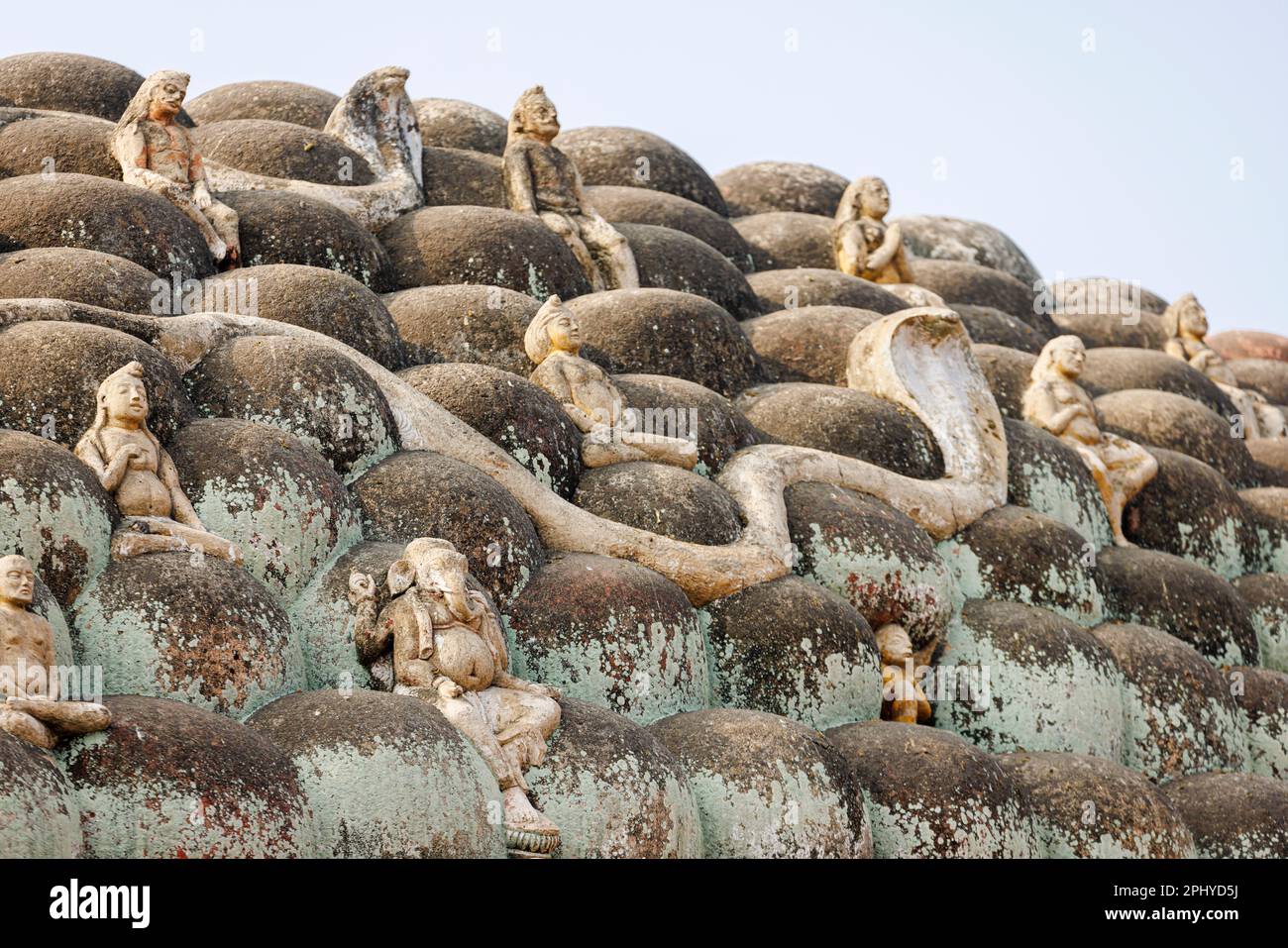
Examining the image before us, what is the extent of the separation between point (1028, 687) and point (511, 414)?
13.4 feet

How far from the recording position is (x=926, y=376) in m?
16.8

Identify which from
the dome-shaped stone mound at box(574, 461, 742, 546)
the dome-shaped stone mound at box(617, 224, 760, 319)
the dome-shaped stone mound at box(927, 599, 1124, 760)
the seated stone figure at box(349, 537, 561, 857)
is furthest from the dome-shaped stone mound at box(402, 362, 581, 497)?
the dome-shaped stone mound at box(617, 224, 760, 319)

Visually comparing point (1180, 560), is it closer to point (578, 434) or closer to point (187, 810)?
point (578, 434)

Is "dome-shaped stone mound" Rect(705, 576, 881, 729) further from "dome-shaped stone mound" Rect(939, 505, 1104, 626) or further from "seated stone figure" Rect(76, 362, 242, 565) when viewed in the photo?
"seated stone figure" Rect(76, 362, 242, 565)

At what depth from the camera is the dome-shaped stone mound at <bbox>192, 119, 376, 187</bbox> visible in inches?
712

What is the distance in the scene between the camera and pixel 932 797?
1197 cm

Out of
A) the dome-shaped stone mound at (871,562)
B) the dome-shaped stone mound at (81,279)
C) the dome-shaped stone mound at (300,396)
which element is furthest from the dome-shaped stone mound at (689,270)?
the dome-shaped stone mound at (300,396)

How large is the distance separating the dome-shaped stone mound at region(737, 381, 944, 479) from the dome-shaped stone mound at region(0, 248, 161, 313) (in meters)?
4.79

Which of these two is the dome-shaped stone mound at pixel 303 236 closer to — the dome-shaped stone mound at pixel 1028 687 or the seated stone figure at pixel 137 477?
the seated stone figure at pixel 137 477

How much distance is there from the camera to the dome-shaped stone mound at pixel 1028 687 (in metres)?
14.0

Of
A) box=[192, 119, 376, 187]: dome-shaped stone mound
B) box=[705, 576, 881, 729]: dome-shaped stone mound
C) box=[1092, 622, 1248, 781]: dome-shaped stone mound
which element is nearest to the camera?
box=[705, 576, 881, 729]: dome-shaped stone mound

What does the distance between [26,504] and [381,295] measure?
648 centimetres
